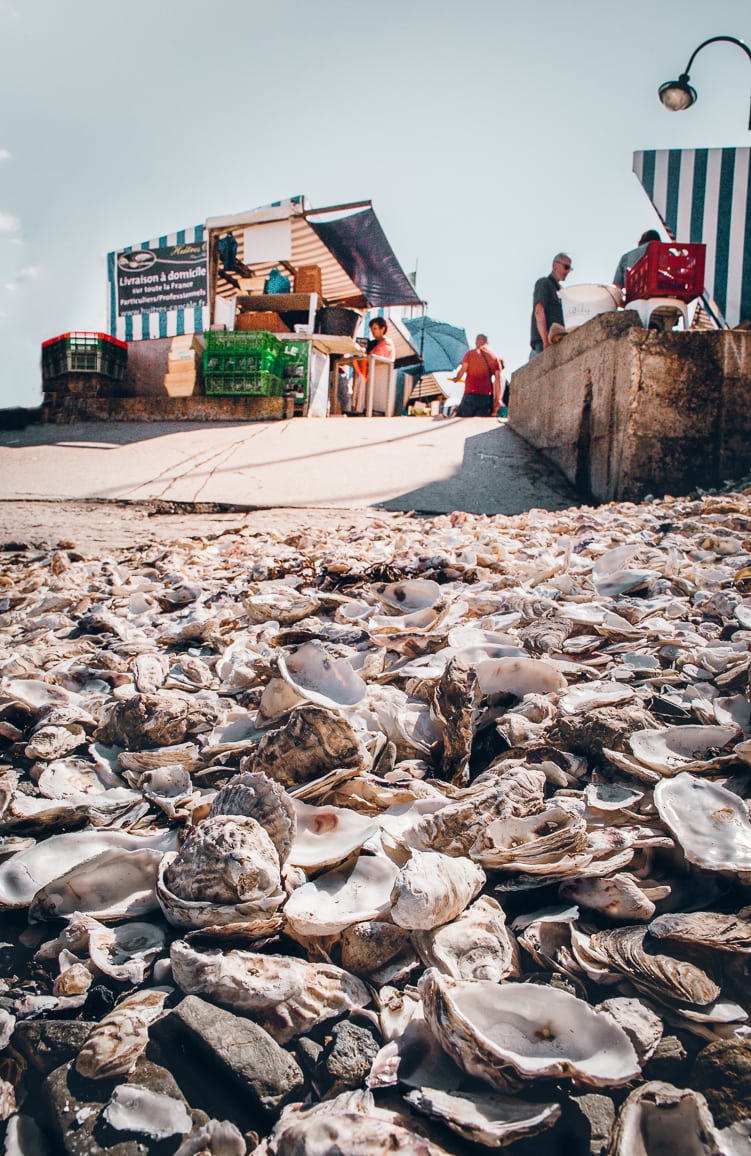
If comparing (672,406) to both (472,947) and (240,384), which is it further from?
(240,384)

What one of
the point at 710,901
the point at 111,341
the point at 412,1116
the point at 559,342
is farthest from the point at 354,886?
the point at 111,341

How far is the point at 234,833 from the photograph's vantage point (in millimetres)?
1102

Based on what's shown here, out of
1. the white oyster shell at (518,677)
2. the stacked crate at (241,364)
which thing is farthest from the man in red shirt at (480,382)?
the white oyster shell at (518,677)

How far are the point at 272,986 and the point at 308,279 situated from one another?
548 inches

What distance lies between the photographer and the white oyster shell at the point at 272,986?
0.93m

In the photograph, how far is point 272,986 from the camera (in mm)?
950

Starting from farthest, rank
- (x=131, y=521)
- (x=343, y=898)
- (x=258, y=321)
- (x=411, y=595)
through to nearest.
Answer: (x=258, y=321) < (x=131, y=521) < (x=411, y=595) < (x=343, y=898)

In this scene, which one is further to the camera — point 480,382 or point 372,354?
point 372,354

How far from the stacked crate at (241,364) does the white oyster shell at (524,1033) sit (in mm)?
9365

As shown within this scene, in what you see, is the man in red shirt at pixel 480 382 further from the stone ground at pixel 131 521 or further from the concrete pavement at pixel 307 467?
the stone ground at pixel 131 521

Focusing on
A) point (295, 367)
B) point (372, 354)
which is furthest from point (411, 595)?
point (372, 354)

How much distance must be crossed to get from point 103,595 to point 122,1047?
243 cm

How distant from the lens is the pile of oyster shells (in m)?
0.83

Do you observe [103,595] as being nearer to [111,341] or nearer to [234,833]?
[234,833]
